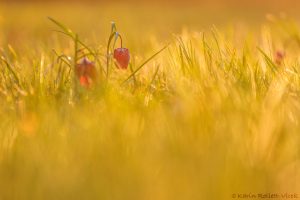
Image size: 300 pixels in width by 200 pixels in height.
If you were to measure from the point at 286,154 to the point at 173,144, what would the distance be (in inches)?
10.3

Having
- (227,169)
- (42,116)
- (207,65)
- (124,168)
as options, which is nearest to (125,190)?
(124,168)

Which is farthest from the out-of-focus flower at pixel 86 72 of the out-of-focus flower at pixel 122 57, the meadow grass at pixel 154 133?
the out-of-focus flower at pixel 122 57

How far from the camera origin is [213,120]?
167 centimetres

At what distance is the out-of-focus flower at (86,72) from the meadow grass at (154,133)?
3 centimetres

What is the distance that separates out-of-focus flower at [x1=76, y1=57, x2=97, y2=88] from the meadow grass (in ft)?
0.10

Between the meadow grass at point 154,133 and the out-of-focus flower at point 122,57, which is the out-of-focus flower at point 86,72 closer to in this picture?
the meadow grass at point 154,133

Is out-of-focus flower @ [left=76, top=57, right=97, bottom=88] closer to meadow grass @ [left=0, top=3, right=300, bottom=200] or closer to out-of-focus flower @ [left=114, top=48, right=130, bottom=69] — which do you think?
meadow grass @ [left=0, top=3, right=300, bottom=200]

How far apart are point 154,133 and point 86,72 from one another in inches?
21.1

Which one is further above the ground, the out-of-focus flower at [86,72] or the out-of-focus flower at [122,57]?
the out-of-focus flower at [122,57]

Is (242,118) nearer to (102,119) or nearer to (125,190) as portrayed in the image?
(102,119)

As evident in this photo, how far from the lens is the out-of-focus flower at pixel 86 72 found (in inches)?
80.7

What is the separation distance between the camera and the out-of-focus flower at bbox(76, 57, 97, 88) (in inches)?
80.7

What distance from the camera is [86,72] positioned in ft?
6.73

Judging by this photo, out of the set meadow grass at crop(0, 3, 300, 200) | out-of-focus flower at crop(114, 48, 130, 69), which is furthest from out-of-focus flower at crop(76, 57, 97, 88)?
out-of-focus flower at crop(114, 48, 130, 69)
